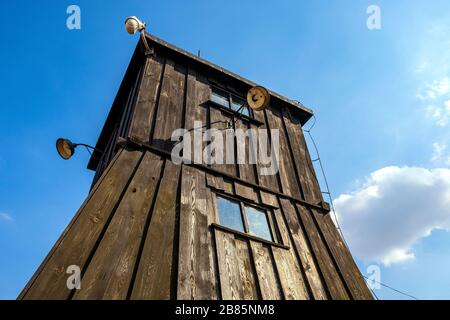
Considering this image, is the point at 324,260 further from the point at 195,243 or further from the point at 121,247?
the point at 121,247

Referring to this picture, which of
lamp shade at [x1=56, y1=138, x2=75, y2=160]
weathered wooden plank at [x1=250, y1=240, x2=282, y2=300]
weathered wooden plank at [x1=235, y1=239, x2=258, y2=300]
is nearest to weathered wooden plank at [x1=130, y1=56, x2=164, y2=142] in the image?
lamp shade at [x1=56, y1=138, x2=75, y2=160]

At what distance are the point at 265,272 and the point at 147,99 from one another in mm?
4186

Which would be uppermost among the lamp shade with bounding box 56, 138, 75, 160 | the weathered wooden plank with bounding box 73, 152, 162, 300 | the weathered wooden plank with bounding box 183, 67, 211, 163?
the weathered wooden plank with bounding box 183, 67, 211, 163

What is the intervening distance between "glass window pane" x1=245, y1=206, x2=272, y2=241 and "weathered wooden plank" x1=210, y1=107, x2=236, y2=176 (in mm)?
964

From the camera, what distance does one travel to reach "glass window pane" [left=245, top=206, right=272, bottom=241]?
15.5ft

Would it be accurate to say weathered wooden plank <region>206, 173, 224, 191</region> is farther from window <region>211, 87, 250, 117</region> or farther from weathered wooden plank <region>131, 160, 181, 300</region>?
window <region>211, 87, 250, 117</region>

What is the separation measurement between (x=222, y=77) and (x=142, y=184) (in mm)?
4814

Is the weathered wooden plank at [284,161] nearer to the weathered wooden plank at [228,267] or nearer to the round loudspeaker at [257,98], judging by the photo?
the round loudspeaker at [257,98]

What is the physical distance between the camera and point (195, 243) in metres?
3.76

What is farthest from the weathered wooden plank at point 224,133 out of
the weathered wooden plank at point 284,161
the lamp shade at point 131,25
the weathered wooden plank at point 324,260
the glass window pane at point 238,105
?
the lamp shade at point 131,25

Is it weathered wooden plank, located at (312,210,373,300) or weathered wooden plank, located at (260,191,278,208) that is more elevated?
weathered wooden plank, located at (260,191,278,208)

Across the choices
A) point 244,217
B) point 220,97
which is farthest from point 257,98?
point 244,217
